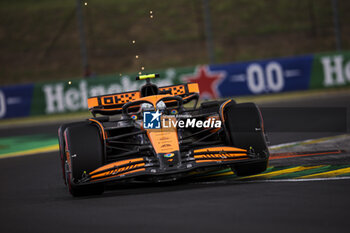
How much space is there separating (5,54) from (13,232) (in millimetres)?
36014

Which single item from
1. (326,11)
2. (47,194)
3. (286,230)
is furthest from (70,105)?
(326,11)

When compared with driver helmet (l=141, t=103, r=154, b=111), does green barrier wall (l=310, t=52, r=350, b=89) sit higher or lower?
lower

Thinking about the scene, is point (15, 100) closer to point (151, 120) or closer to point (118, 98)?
point (118, 98)

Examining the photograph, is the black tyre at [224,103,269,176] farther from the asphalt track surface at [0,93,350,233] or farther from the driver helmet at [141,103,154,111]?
the driver helmet at [141,103,154,111]

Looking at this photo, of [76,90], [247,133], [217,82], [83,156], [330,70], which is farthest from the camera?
[76,90]

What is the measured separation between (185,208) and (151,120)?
2108mm

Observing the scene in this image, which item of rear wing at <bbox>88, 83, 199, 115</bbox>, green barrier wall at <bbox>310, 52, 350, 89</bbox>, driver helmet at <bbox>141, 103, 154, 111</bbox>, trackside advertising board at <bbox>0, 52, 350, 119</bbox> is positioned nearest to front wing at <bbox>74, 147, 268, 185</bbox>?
driver helmet at <bbox>141, 103, 154, 111</bbox>

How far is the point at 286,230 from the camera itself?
5.67 m

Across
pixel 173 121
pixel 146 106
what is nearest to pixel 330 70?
pixel 146 106

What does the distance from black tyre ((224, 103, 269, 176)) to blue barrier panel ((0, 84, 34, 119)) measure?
14.2m

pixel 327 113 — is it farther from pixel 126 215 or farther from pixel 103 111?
pixel 126 215

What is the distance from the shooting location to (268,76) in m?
21.7

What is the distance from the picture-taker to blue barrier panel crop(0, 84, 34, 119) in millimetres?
22094

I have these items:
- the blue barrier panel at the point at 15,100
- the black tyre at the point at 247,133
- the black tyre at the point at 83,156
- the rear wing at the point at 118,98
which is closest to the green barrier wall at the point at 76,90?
the blue barrier panel at the point at 15,100
